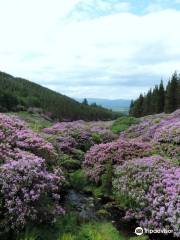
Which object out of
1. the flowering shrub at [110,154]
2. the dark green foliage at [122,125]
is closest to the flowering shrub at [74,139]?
the flowering shrub at [110,154]

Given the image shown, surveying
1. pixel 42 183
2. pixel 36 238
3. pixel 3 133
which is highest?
pixel 3 133

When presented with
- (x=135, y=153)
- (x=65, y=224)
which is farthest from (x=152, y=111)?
(x=65, y=224)

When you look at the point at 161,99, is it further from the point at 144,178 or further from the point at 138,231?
the point at 138,231

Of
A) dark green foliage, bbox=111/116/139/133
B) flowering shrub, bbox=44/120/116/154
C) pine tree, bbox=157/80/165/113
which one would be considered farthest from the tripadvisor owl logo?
pine tree, bbox=157/80/165/113

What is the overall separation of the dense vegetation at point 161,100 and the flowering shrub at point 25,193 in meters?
75.1

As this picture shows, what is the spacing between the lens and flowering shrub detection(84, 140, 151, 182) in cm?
1681

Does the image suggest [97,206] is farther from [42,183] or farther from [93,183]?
[42,183]

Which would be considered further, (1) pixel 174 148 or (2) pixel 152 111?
(2) pixel 152 111

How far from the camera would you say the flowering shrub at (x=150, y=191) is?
1169cm

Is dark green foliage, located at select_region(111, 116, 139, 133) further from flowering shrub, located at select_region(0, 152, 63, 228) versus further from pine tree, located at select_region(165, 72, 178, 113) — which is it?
pine tree, located at select_region(165, 72, 178, 113)

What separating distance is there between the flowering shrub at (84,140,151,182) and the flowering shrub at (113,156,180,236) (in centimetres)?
159

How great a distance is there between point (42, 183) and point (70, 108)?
159m

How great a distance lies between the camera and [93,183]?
54.5 ft

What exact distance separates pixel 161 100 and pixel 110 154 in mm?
83183
